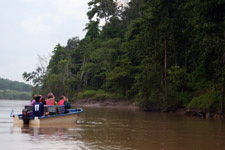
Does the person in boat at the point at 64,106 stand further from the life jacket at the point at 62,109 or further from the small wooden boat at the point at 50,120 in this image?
the small wooden boat at the point at 50,120

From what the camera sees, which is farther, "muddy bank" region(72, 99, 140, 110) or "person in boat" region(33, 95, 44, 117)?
"muddy bank" region(72, 99, 140, 110)

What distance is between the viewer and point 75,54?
81.2 metres

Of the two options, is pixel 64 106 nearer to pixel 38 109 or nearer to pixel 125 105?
pixel 38 109

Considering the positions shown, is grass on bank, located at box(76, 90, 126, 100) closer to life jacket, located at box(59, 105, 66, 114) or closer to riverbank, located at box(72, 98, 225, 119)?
riverbank, located at box(72, 98, 225, 119)

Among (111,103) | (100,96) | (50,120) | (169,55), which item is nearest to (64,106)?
(50,120)

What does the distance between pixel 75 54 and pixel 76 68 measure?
4.48 meters

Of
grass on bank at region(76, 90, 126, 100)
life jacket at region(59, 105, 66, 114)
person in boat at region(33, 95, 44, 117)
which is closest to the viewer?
person in boat at region(33, 95, 44, 117)

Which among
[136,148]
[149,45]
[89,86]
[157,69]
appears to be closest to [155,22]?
[149,45]

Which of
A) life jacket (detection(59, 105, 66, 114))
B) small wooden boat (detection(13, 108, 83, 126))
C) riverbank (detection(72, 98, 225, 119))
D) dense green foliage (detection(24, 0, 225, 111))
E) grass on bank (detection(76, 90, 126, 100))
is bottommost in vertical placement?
riverbank (detection(72, 98, 225, 119))

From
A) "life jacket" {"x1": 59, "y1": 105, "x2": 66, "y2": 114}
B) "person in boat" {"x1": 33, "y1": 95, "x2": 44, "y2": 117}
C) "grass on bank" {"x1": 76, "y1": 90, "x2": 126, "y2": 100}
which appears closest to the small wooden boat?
"person in boat" {"x1": 33, "y1": 95, "x2": 44, "y2": 117}

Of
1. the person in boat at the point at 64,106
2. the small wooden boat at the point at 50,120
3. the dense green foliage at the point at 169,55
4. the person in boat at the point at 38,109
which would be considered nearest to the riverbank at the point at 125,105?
the dense green foliage at the point at 169,55

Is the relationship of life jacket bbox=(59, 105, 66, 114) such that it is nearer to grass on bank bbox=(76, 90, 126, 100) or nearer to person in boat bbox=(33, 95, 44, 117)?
person in boat bbox=(33, 95, 44, 117)

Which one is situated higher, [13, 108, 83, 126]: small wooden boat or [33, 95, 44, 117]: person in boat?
[33, 95, 44, 117]: person in boat

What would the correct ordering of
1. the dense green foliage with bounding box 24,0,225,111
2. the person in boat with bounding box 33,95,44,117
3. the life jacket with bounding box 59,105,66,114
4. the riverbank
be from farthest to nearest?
1. the riverbank
2. the dense green foliage with bounding box 24,0,225,111
3. the life jacket with bounding box 59,105,66,114
4. the person in boat with bounding box 33,95,44,117
